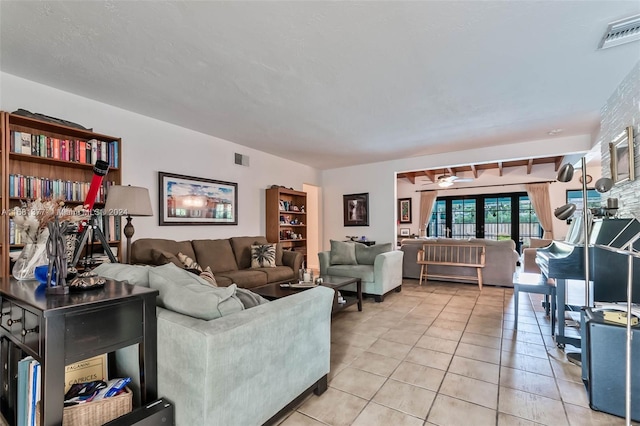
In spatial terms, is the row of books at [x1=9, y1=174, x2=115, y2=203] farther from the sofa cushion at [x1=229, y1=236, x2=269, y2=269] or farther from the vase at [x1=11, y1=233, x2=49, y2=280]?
the sofa cushion at [x1=229, y1=236, x2=269, y2=269]

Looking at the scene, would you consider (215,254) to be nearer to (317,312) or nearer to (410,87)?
(317,312)

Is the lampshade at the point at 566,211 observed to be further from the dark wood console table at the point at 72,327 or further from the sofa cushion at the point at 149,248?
the sofa cushion at the point at 149,248

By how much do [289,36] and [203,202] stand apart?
3035 millimetres

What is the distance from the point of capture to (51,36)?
214 centimetres

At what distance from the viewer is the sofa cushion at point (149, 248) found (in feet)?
11.2

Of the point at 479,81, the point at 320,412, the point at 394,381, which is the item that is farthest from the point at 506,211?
the point at 320,412

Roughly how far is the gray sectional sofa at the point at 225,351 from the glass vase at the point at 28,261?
375 mm

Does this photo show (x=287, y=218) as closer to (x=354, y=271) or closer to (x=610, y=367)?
(x=354, y=271)

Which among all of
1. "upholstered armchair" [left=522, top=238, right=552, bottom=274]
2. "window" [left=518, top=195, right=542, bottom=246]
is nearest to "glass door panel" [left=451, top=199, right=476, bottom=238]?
"window" [left=518, top=195, right=542, bottom=246]

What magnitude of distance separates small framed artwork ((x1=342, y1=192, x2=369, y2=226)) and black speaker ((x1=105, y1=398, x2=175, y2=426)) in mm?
5636

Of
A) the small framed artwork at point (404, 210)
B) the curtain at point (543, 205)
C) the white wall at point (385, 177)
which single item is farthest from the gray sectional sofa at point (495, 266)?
the small framed artwork at point (404, 210)

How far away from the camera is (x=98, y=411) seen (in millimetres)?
1317

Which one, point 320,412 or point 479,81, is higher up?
point 479,81

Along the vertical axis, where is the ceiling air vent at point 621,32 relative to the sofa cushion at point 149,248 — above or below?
above
